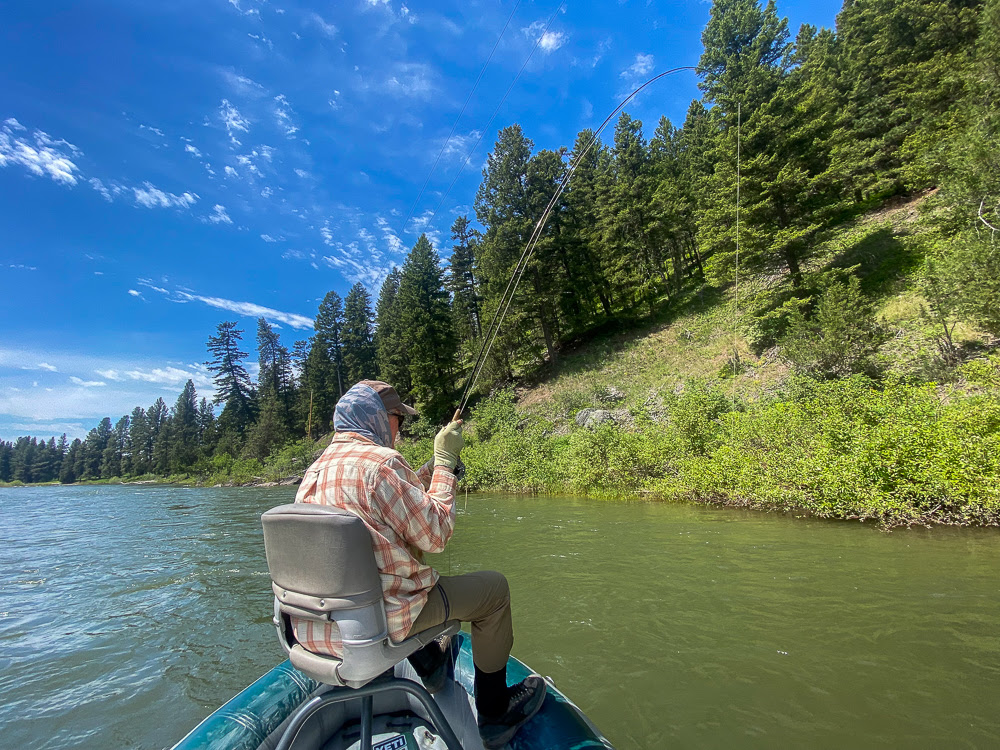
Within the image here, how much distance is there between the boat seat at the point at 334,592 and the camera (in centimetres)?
155

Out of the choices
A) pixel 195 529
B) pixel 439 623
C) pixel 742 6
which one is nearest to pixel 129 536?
pixel 195 529

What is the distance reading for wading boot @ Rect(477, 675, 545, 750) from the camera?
2.07 m

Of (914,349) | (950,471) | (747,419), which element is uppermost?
(914,349)

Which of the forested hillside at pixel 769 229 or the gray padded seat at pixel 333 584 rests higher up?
the forested hillside at pixel 769 229

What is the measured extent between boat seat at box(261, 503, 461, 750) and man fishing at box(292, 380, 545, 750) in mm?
69

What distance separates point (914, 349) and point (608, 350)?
50.3 ft

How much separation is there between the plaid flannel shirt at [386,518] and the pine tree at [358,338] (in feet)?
158

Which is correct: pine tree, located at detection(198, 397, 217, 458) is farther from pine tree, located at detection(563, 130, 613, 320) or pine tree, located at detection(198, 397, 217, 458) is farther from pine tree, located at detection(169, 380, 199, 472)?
pine tree, located at detection(563, 130, 613, 320)

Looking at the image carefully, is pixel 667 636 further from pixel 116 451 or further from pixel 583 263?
pixel 116 451

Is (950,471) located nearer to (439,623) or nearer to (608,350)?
(439,623)

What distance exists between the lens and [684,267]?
3606 cm

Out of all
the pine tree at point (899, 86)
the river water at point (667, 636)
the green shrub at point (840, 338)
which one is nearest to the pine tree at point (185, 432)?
the river water at point (667, 636)

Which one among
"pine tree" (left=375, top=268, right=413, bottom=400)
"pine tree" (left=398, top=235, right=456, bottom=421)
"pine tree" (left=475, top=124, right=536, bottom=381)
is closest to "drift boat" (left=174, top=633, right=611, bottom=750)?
"pine tree" (left=475, top=124, right=536, bottom=381)

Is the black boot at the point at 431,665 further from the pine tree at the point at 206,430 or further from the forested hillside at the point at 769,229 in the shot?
the pine tree at the point at 206,430
